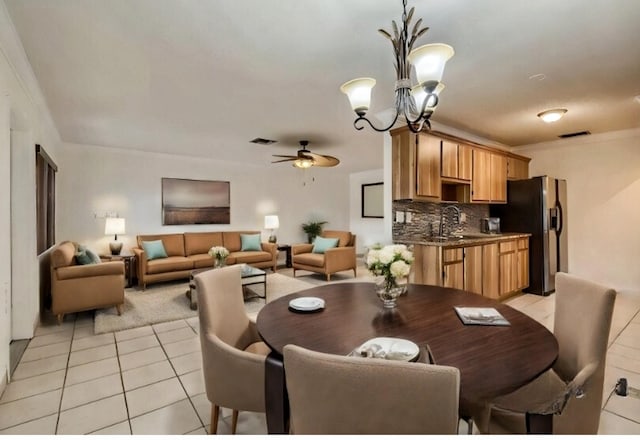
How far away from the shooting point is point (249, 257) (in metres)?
5.71

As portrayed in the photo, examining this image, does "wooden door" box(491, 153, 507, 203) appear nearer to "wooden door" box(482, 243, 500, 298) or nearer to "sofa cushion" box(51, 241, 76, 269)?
"wooden door" box(482, 243, 500, 298)

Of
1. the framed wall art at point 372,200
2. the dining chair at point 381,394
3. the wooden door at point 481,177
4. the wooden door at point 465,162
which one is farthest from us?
the framed wall art at point 372,200

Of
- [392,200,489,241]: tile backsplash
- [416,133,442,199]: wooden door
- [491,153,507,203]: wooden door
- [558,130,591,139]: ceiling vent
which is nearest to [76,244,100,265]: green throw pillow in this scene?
[392,200,489,241]: tile backsplash

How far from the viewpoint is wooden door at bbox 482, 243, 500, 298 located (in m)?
3.85

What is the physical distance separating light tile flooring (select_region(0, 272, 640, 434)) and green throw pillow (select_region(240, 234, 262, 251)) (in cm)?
292

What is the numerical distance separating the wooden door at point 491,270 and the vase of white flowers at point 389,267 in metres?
2.72

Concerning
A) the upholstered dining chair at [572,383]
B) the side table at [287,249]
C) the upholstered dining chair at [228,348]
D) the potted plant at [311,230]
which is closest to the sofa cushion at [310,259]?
the side table at [287,249]

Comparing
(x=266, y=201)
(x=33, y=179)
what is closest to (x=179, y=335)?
(x=33, y=179)

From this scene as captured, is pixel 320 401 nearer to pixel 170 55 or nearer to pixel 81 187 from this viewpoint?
pixel 170 55

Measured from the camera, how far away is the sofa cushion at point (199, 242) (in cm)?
570

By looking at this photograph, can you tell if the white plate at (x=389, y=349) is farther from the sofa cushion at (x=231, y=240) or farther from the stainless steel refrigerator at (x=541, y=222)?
the sofa cushion at (x=231, y=240)

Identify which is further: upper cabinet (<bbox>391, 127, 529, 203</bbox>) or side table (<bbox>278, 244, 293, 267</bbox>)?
side table (<bbox>278, 244, 293, 267</bbox>)

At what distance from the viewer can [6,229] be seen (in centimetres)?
211

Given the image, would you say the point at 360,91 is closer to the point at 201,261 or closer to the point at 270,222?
the point at 201,261
